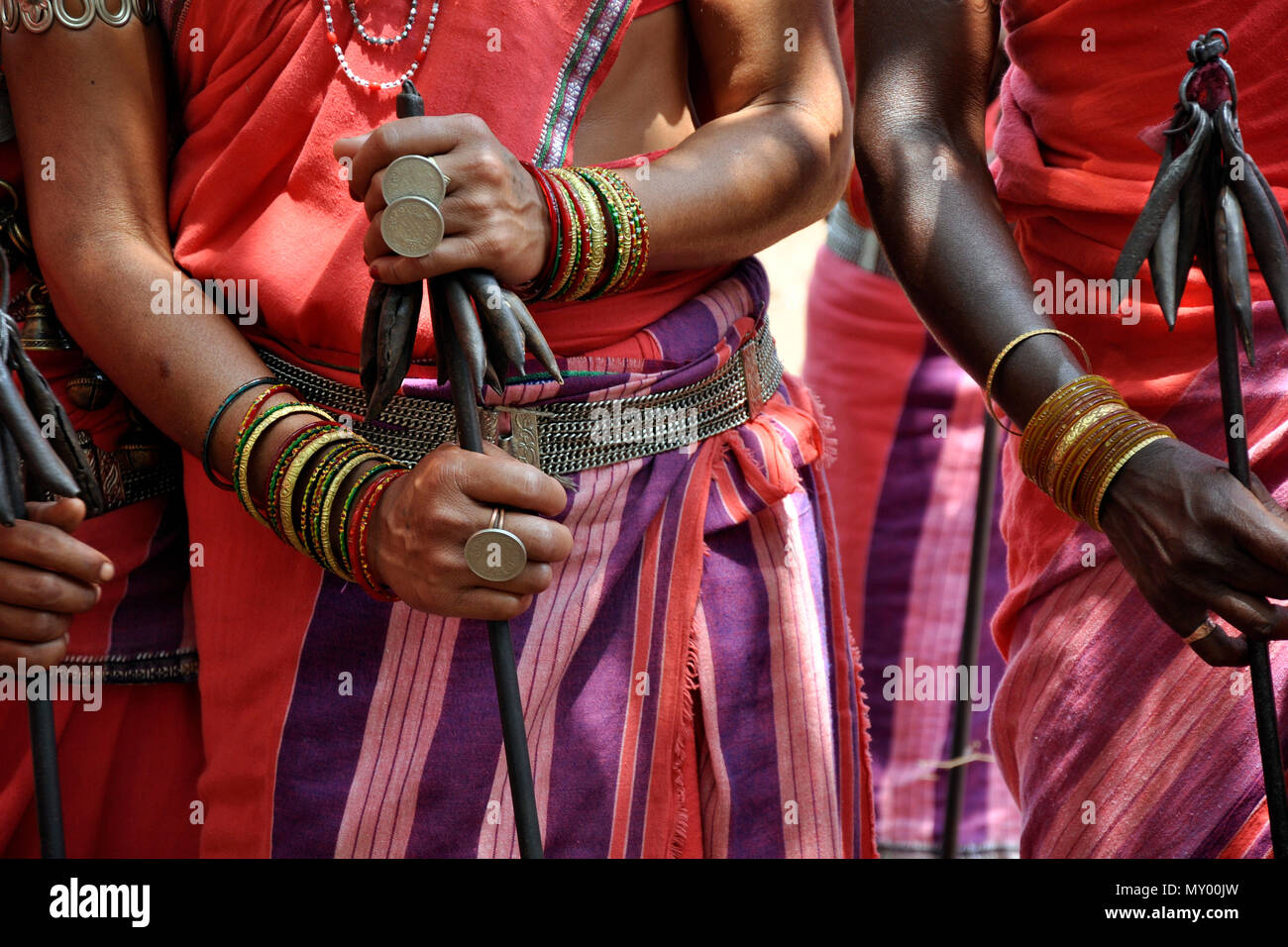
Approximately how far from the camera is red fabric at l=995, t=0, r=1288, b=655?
177 centimetres

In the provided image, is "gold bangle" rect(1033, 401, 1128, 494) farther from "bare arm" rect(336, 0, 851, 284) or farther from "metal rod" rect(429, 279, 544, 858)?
"metal rod" rect(429, 279, 544, 858)

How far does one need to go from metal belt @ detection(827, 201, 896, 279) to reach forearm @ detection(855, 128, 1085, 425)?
1666mm

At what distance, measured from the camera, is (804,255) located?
8102mm

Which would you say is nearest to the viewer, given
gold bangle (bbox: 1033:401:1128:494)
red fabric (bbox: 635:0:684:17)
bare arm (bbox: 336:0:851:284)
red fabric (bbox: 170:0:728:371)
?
bare arm (bbox: 336:0:851:284)

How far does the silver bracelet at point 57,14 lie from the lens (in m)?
1.71

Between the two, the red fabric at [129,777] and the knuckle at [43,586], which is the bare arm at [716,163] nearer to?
the knuckle at [43,586]

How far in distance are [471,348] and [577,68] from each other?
1.51 ft

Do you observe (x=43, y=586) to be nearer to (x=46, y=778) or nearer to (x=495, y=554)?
(x=46, y=778)

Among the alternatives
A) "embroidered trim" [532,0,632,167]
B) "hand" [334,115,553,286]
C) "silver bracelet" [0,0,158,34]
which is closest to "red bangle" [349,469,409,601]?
"hand" [334,115,553,286]

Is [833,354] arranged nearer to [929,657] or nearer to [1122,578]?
[929,657]

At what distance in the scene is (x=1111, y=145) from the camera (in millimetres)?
1853

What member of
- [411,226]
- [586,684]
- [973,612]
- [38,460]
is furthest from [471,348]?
[973,612]

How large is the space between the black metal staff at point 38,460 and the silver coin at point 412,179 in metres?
0.38

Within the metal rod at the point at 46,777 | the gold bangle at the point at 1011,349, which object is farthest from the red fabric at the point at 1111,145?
the metal rod at the point at 46,777
